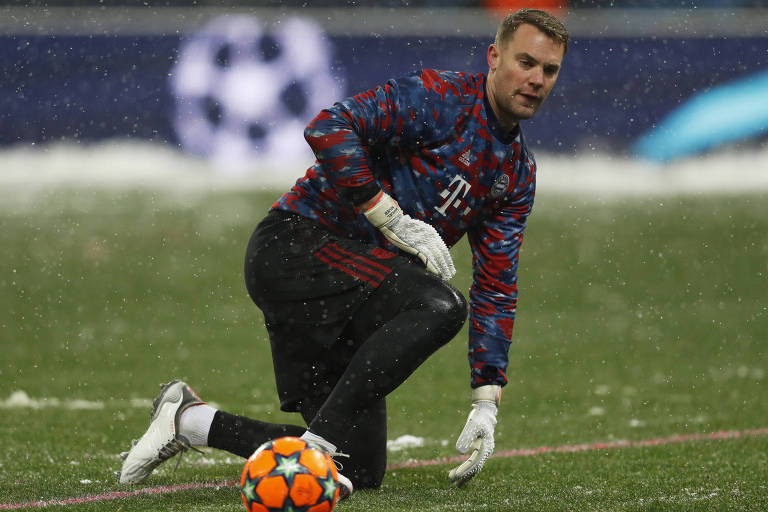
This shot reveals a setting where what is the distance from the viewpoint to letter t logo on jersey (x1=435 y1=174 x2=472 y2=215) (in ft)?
15.2

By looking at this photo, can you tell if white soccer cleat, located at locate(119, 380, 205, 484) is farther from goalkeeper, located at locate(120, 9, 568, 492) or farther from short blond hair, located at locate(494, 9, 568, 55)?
short blond hair, located at locate(494, 9, 568, 55)

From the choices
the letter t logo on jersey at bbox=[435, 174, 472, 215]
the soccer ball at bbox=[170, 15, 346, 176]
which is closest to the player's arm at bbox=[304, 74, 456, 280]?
the letter t logo on jersey at bbox=[435, 174, 472, 215]

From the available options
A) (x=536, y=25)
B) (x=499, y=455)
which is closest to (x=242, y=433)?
(x=499, y=455)

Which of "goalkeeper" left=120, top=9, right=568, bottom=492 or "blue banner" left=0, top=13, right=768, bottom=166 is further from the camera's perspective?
"blue banner" left=0, top=13, right=768, bottom=166

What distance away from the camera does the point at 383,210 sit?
4328mm

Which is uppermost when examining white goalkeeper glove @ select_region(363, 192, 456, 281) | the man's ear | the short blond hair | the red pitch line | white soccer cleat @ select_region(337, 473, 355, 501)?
the short blond hair

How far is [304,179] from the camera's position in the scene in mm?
4891

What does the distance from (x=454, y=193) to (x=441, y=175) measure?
0.09 metres

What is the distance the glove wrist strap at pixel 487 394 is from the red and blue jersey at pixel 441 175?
27 millimetres

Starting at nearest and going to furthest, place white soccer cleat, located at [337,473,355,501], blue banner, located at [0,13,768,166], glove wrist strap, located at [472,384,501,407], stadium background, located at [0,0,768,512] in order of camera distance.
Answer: white soccer cleat, located at [337,473,355,501] < glove wrist strap, located at [472,384,501,407] < stadium background, located at [0,0,768,512] < blue banner, located at [0,13,768,166]

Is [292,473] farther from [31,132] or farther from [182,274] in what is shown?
Result: [31,132]

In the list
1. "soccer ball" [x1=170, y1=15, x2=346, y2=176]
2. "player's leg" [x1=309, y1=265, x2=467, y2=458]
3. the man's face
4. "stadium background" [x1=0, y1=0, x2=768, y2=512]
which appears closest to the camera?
"player's leg" [x1=309, y1=265, x2=467, y2=458]

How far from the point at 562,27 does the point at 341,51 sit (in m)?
10.4

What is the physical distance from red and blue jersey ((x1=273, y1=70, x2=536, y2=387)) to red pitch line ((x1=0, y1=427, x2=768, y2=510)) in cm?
112
